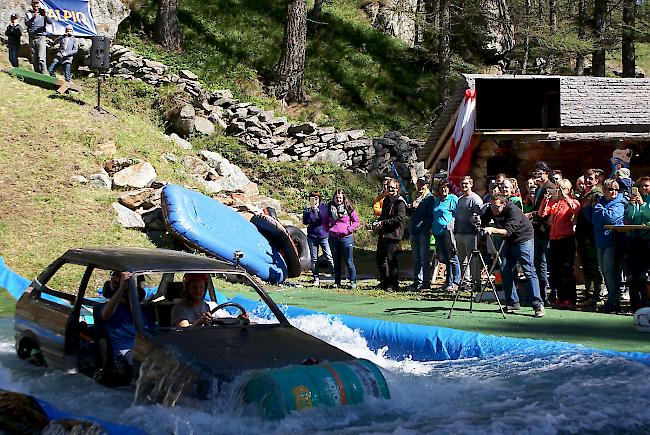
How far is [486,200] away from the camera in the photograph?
13141 mm

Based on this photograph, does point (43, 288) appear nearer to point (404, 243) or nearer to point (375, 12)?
point (404, 243)

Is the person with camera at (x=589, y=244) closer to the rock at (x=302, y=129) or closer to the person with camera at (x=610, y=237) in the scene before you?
the person with camera at (x=610, y=237)

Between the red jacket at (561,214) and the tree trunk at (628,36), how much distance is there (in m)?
18.7

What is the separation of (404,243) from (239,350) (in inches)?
566

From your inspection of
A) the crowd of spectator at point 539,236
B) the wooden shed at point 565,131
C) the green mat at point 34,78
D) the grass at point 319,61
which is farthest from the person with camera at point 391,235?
the grass at point 319,61

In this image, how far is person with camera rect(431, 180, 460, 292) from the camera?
12.8 metres

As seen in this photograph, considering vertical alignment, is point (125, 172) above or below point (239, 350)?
above

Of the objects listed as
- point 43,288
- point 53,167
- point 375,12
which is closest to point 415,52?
point 375,12

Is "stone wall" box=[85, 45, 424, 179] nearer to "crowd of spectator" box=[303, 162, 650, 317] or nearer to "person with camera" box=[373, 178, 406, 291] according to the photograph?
"crowd of spectator" box=[303, 162, 650, 317]

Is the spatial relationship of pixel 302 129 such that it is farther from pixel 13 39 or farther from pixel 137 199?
pixel 137 199

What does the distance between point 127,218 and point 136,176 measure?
1881 mm

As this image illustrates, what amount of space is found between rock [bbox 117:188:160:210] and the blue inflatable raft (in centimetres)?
104

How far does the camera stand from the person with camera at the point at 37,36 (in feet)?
70.4

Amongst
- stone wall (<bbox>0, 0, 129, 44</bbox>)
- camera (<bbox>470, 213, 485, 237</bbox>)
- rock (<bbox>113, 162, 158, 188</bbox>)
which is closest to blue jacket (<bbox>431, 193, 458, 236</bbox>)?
camera (<bbox>470, 213, 485, 237</bbox>)
